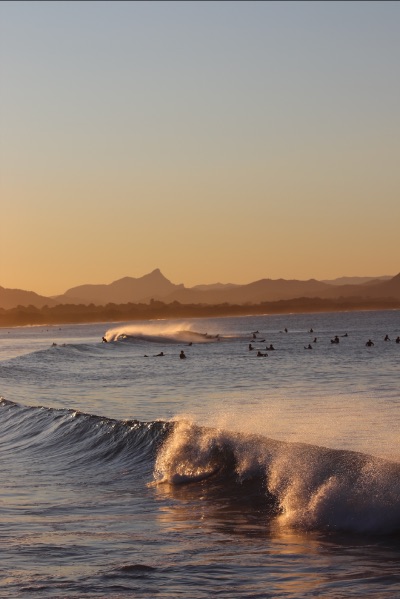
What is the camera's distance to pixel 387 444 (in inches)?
848

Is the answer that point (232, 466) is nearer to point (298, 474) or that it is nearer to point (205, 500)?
point (205, 500)

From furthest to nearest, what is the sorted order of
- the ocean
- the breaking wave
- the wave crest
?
the breaking wave, the wave crest, the ocean

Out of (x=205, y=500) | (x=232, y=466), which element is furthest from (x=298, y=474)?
(x=232, y=466)

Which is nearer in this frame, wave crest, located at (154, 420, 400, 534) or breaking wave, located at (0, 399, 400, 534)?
wave crest, located at (154, 420, 400, 534)

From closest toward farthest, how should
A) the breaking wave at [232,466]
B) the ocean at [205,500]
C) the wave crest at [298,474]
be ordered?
1. the ocean at [205,500]
2. the wave crest at [298,474]
3. the breaking wave at [232,466]

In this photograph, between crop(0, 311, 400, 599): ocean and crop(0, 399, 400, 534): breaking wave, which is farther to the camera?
crop(0, 399, 400, 534): breaking wave

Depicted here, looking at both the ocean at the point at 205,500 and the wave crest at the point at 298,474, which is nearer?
the ocean at the point at 205,500

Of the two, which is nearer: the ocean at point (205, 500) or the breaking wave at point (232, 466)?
the ocean at point (205, 500)

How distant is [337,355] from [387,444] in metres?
55.1

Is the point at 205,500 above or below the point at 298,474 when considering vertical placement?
below

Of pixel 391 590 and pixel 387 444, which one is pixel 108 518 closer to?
pixel 391 590

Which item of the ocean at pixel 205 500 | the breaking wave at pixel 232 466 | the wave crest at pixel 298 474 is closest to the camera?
the ocean at pixel 205 500

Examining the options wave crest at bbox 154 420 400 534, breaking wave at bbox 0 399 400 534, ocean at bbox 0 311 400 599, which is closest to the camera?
ocean at bbox 0 311 400 599

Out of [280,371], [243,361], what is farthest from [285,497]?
[243,361]
